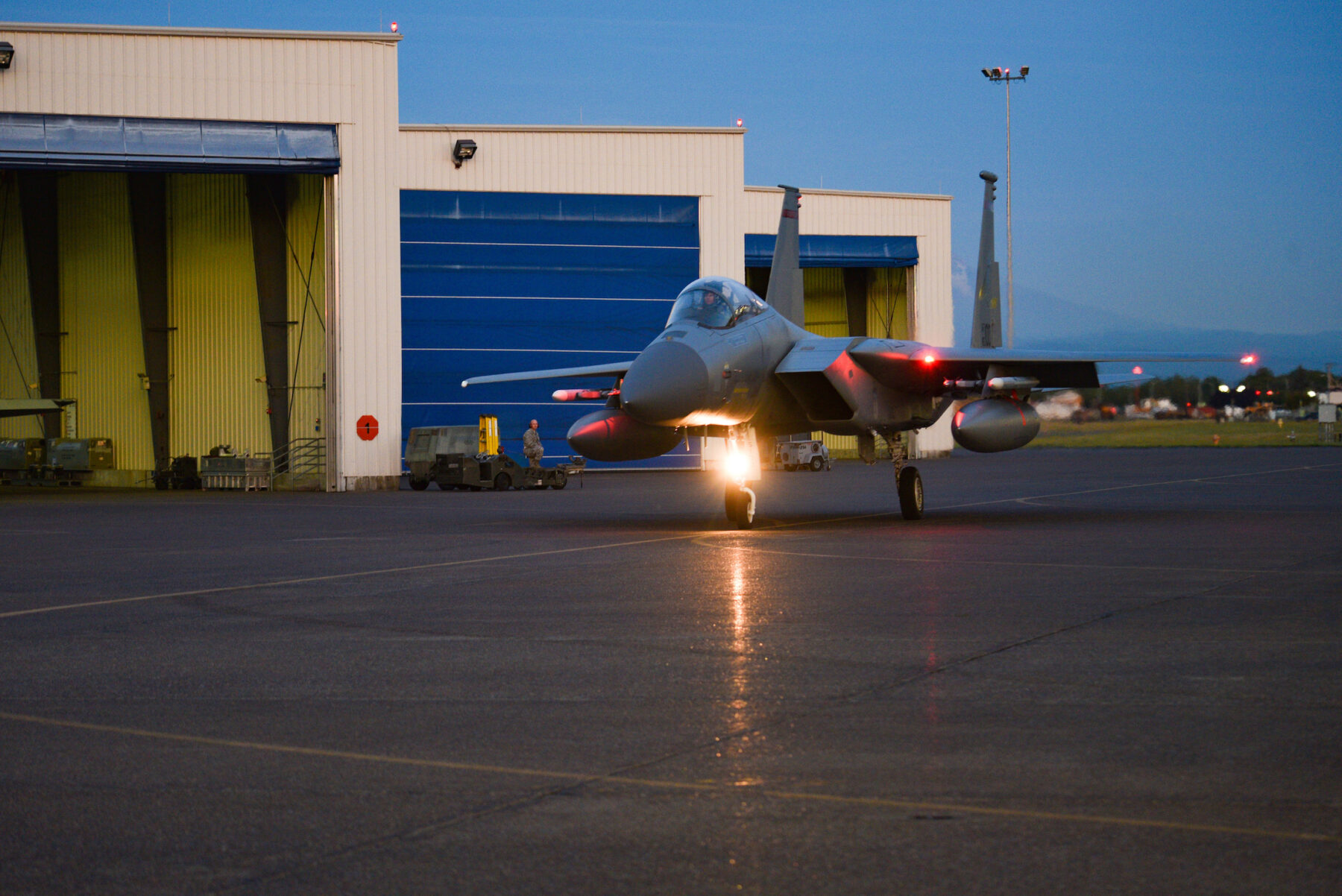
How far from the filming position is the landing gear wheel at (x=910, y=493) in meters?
19.9

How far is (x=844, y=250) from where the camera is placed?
59.4 m

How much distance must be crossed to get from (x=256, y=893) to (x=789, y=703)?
10.3ft

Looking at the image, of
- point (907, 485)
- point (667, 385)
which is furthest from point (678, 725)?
point (907, 485)

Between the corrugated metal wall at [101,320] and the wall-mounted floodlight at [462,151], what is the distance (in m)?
11.8

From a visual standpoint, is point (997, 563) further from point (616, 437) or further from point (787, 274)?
point (787, 274)

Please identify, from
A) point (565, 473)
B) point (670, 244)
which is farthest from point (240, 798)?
point (670, 244)

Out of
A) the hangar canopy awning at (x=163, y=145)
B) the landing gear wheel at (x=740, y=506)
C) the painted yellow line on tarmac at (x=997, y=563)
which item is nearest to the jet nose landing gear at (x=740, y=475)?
the landing gear wheel at (x=740, y=506)

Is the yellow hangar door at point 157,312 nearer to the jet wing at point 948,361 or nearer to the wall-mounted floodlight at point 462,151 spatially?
the wall-mounted floodlight at point 462,151

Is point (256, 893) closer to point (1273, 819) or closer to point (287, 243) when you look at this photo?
point (1273, 819)

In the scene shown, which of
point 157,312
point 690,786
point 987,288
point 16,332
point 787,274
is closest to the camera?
point 690,786

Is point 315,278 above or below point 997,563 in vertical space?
above

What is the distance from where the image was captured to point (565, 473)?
3616cm

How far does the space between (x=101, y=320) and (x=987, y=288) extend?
34.4 metres

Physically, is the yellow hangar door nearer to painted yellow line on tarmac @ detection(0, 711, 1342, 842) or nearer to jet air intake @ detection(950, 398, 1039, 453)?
jet air intake @ detection(950, 398, 1039, 453)
